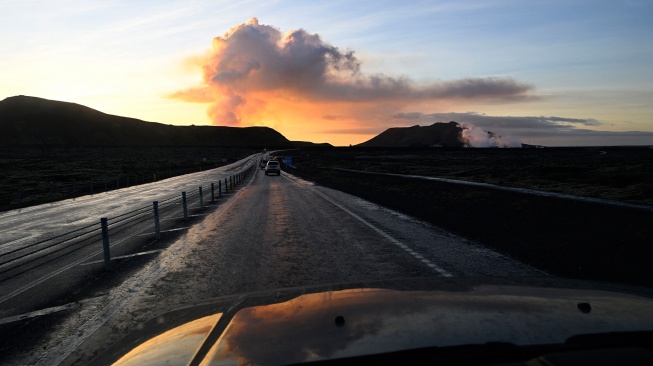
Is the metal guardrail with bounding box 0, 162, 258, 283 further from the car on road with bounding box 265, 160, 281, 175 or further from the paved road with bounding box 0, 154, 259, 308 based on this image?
the car on road with bounding box 265, 160, 281, 175

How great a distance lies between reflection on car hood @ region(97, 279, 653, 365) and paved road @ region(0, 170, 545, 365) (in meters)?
2.74

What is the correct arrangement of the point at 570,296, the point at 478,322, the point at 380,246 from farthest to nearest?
the point at 380,246 < the point at 570,296 < the point at 478,322

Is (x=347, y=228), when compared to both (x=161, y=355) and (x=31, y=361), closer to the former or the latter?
(x=31, y=361)

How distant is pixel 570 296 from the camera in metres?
3.13

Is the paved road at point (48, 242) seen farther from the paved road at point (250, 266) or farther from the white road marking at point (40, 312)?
the paved road at point (250, 266)

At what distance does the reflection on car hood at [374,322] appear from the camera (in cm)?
232

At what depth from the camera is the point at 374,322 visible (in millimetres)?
2645

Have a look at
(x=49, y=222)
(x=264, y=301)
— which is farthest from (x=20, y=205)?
(x=264, y=301)

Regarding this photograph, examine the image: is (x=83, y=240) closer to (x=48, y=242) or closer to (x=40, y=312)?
(x=48, y=242)

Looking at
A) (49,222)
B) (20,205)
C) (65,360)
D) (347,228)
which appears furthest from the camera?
(20,205)

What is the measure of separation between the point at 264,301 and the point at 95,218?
19.4m

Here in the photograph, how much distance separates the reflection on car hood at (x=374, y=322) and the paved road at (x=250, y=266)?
2744 mm

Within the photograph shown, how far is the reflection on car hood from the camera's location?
2324mm

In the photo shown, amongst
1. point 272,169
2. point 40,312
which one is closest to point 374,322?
point 40,312
